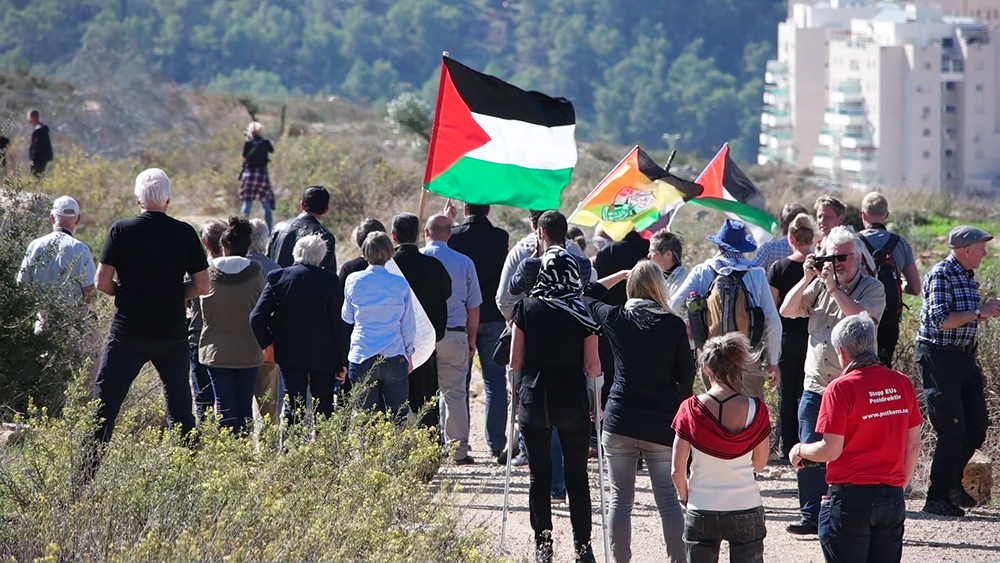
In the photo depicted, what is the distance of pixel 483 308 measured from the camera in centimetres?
875

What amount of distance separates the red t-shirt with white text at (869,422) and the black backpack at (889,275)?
246 cm

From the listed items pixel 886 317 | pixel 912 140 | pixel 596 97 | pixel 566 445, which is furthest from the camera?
pixel 596 97

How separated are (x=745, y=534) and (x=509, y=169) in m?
3.83

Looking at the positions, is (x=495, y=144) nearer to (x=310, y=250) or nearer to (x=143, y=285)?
(x=310, y=250)

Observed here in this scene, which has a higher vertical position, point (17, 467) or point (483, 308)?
point (483, 308)

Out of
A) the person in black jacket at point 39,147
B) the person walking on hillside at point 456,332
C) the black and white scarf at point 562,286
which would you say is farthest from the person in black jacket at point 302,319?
the person in black jacket at point 39,147

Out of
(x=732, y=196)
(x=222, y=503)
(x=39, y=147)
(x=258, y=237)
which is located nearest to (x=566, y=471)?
(x=222, y=503)

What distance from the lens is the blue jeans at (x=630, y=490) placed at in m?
5.89

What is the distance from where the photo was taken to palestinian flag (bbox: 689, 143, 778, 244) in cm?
952

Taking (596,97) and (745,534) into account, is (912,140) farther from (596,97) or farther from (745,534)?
(745,534)

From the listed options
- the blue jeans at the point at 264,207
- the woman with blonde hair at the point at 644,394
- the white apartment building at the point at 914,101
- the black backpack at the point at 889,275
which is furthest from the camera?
the white apartment building at the point at 914,101

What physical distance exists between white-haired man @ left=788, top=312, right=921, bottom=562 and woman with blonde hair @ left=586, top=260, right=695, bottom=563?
0.90 m

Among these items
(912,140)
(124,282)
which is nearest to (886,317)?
(124,282)

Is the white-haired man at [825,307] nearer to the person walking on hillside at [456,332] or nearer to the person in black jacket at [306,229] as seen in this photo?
the person walking on hillside at [456,332]
